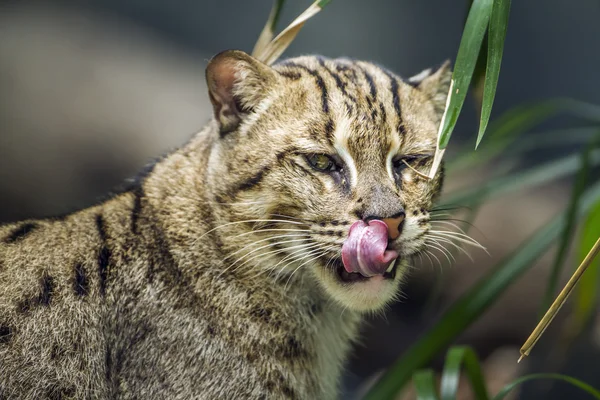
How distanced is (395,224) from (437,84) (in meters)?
0.96

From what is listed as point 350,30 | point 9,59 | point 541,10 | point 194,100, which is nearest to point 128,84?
point 194,100

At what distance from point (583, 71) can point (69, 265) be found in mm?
6403

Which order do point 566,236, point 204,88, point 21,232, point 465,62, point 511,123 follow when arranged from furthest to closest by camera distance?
1. point 204,88
2. point 511,123
3. point 566,236
4. point 21,232
5. point 465,62

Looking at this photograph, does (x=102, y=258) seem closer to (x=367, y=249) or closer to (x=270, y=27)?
(x=367, y=249)

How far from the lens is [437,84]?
3.53 metres

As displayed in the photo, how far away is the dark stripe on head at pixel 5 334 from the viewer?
112 inches

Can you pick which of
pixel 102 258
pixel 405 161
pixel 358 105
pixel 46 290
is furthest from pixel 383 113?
pixel 46 290

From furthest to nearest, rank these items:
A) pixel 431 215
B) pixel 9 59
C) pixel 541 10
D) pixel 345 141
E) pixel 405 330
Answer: pixel 541 10 → pixel 9 59 → pixel 405 330 → pixel 431 215 → pixel 345 141

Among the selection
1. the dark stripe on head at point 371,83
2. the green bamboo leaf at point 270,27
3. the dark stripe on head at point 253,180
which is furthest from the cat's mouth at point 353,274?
the green bamboo leaf at point 270,27

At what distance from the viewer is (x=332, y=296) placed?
3.17 meters

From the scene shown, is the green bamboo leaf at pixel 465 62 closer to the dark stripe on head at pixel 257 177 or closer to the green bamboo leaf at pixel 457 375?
the dark stripe on head at pixel 257 177

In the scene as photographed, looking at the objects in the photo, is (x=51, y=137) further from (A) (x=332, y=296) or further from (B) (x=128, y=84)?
(A) (x=332, y=296)

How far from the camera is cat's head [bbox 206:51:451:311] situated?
9.63ft

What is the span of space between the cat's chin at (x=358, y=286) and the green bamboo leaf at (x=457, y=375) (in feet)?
1.48
